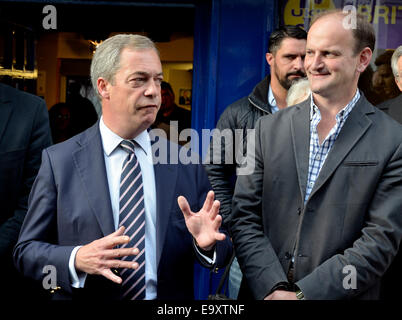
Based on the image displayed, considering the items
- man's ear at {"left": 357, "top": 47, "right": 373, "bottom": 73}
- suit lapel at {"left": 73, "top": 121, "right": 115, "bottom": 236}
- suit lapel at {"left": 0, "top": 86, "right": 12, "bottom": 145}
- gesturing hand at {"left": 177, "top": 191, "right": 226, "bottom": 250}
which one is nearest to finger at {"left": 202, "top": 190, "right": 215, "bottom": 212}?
gesturing hand at {"left": 177, "top": 191, "right": 226, "bottom": 250}

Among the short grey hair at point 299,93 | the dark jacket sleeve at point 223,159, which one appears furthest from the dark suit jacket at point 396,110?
the dark jacket sleeve at point 223,159

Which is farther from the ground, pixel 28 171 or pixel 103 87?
pixel 103 87

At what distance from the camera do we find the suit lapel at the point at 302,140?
8.76 ft

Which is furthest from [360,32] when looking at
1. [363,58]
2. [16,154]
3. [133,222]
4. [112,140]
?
[16,154]

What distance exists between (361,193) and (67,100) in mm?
4796

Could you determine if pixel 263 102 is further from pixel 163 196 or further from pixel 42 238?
pixel 42 238

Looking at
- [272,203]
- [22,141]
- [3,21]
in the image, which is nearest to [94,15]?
[3,21]

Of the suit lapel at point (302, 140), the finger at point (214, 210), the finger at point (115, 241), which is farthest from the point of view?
the suit lapel at point (302, 140)

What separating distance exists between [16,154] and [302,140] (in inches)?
64.3

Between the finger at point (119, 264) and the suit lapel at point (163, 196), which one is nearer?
the finger at point (119, 264)

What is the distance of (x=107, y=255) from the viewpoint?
2289 millimetres

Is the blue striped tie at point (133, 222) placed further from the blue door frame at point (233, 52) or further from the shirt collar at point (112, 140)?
the blue door frame at point (233, 52)

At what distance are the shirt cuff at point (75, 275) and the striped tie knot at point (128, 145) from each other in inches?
20.5

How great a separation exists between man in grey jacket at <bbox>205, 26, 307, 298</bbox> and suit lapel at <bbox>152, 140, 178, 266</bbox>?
4.64 ft
